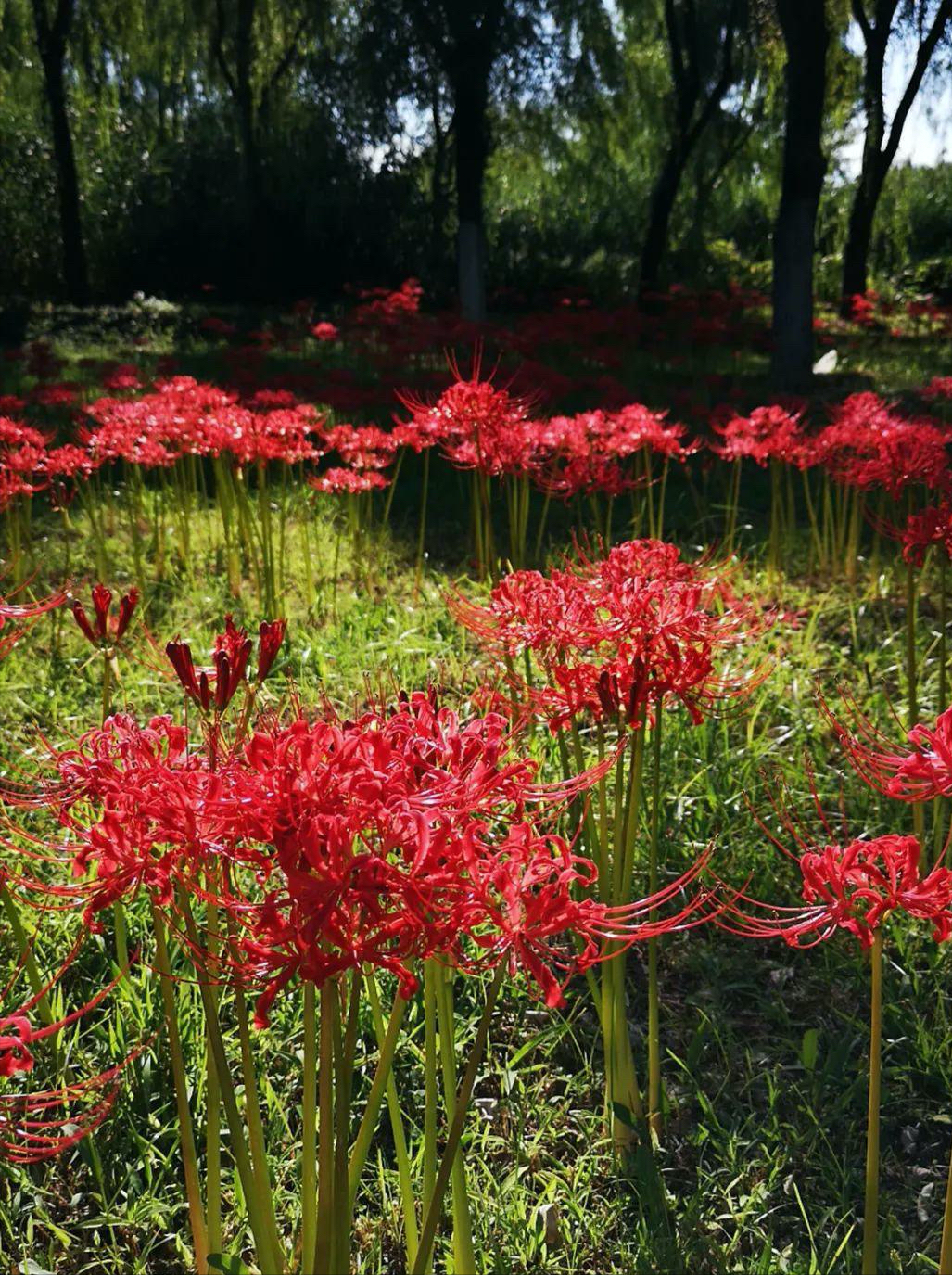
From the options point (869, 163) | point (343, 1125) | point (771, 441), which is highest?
point (869, 163)

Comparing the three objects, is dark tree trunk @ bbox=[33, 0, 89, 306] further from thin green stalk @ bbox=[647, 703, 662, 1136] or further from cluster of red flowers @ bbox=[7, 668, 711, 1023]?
cluster of red flowers @ bbox=[7, 668, 711, 1023]

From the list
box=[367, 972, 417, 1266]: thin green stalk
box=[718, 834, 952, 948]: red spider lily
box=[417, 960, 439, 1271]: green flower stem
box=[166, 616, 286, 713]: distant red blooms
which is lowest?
box=[367, 972, 417, 1266]: thin green stalk

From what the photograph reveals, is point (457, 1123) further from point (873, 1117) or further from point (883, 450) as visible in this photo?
point (883, 450)

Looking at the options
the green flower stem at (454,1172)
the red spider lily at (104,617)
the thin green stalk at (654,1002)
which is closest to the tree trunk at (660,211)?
the thin green stalk at (654,1002)

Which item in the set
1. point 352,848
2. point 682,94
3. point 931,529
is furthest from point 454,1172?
point 682,94

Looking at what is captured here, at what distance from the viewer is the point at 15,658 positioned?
4113 mm

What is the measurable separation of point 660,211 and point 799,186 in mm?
6439

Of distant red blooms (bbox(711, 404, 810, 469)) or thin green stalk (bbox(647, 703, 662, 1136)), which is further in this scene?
distant red blooms (bbox(711, 404, 810, 469))

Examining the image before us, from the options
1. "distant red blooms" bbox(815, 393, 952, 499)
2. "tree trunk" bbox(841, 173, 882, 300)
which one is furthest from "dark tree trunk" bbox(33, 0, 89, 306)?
"distant red blooms" bbox(815, 393, 952, 499)

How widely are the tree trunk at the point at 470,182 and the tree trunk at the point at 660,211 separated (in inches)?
93.9

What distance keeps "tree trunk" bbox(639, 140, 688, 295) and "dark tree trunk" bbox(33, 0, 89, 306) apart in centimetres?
766

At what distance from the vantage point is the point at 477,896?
104cm

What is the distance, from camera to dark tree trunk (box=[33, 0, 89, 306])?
541 inches

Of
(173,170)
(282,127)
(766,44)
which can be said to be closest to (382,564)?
(766,44)
